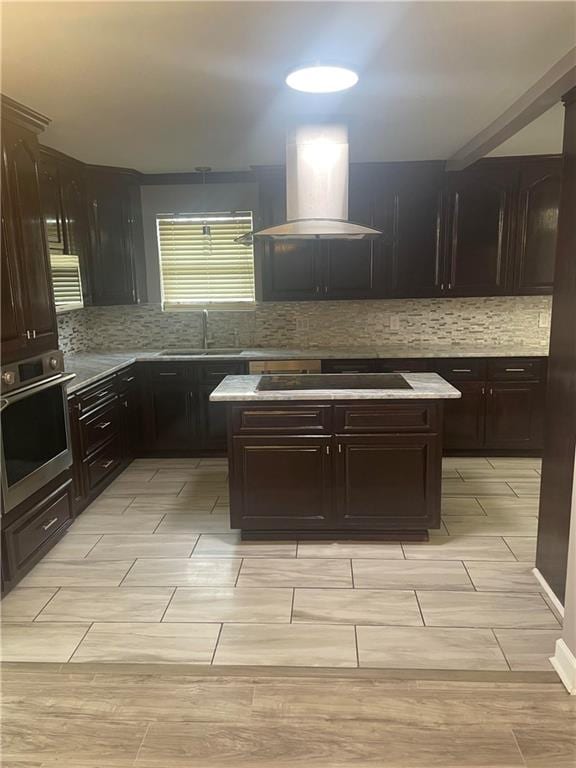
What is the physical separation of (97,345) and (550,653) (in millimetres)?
4339

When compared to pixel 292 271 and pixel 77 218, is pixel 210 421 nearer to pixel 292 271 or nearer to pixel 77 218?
pixel 292 271

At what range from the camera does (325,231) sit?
10.3 ft

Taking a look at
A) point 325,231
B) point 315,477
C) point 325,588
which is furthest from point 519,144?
point 325,588

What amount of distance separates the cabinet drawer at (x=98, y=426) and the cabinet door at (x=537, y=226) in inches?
134

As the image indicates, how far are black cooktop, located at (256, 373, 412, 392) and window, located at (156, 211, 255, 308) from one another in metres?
1.82

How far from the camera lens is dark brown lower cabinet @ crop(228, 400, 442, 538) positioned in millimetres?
3186

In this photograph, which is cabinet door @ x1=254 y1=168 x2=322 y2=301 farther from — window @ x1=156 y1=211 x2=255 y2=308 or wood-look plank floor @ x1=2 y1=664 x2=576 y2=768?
wood-look plank floor @ x1=2 y1=664 x2=576 y2=768

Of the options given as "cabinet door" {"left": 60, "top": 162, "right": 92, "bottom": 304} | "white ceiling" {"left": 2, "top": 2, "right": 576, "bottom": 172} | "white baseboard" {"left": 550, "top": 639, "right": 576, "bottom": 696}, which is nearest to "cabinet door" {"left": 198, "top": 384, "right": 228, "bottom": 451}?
"cabinet door" {"left": 60, "top": 162, "right": 92, "bottom": 304}

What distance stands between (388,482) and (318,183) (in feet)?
5.65

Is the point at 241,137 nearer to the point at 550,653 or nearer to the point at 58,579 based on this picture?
the point at 58,579

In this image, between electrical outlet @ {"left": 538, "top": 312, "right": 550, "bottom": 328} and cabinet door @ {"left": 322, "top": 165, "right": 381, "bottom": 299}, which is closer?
cabinet door @ {"left": 322, "top": 165, "right": 381, "bottom": 299}

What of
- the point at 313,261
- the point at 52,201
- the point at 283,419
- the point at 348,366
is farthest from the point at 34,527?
the point at 313,261

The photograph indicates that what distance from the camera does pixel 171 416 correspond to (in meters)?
4.79

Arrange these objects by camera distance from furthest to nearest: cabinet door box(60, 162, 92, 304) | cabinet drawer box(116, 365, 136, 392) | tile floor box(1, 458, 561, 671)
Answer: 1. cabinet drawer box(116, 365, 136, 392)
2. cabinet door box(60, 162, 92, 304)
3. tile floor box(1, 458, 561, 671)
